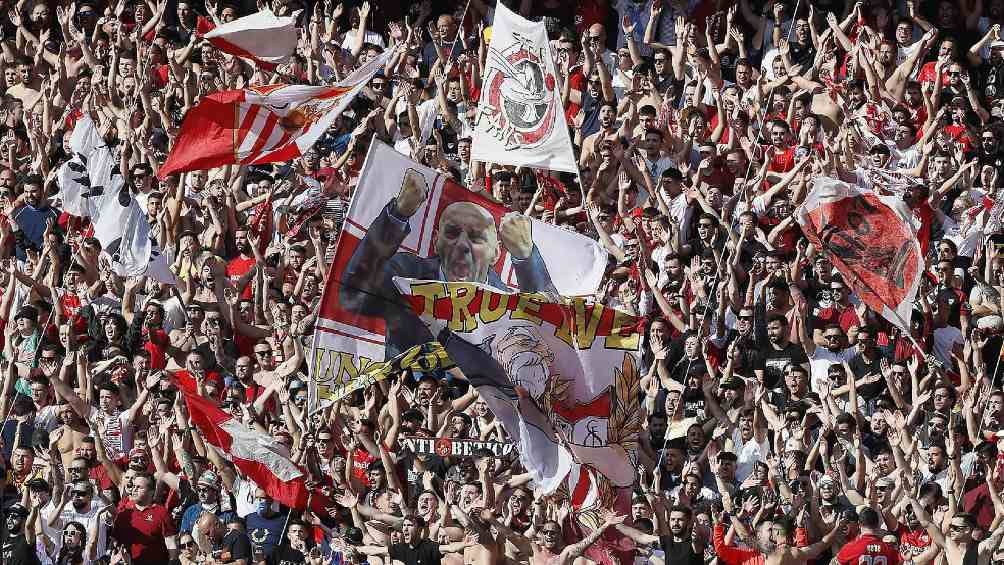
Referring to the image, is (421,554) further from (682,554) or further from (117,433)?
(117,433)

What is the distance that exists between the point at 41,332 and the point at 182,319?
1058 millimetres

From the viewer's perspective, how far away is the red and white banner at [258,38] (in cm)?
2159

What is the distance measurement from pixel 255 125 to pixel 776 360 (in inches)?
157

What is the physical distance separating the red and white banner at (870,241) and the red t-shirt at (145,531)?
15.0 feet

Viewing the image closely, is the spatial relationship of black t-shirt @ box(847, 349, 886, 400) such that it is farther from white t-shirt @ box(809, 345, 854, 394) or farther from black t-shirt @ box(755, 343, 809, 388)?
black t-shirt @ box(755, 343, 809, 388)

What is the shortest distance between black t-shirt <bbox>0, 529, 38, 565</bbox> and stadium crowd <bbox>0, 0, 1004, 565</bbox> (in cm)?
2

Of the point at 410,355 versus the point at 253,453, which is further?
the point at 253,453

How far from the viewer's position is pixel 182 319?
68.7ft

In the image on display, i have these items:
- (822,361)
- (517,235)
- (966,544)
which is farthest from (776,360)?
(966,544)

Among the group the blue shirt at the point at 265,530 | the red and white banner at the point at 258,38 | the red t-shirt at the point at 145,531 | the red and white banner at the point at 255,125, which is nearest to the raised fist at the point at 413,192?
the red and white banner at the point at 255,125

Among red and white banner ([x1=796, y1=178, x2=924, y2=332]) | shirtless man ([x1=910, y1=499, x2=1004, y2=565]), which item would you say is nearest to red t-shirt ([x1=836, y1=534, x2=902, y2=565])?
shirtless man ([x1=910, y1=499, x2=1004, y2=565])

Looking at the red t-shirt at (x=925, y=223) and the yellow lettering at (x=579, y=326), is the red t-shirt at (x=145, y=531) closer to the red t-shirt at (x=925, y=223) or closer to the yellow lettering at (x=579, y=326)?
the yellow lettering at (x=579, y=326)

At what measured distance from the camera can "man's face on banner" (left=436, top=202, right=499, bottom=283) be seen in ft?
62.2

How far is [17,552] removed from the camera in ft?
64.1
